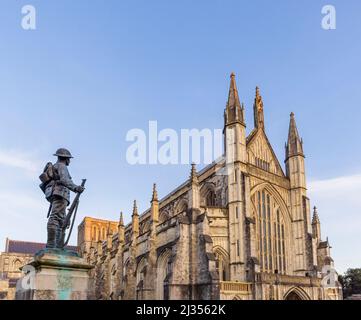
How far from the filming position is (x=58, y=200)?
814 centimetres

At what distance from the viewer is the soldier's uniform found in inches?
316

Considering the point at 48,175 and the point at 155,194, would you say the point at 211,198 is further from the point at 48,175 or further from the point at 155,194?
the point at 48,175

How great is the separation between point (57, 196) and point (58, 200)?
9 centimetres

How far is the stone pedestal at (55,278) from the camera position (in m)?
7.48

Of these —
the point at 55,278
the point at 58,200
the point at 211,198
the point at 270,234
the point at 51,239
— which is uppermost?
the point at 211,198

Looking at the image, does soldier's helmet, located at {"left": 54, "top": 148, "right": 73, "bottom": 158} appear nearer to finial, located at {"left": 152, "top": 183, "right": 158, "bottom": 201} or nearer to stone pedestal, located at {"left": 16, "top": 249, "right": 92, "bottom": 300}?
stone pedestal, located at {"left": 16, "top": 249, "right": 92, "bottom": 300}

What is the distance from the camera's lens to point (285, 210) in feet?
118

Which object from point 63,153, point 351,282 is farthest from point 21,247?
point 63,153

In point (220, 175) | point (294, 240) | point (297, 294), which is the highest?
point (220, 175)
